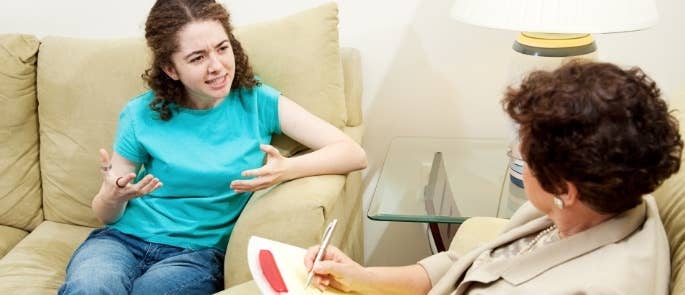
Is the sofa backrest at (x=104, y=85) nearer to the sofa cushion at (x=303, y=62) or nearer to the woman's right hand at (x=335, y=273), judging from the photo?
the sofa cushion at (x=303, y=62)

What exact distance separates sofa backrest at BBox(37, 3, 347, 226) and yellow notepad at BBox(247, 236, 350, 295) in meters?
0.66

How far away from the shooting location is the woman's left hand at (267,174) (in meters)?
1.66

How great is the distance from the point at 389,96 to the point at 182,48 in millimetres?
805

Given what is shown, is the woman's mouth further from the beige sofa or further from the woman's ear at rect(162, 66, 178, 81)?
the beige sofa

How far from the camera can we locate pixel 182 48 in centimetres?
171

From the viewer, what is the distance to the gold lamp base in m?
1.71

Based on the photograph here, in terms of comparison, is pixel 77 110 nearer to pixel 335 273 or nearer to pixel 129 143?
pixel 129 143

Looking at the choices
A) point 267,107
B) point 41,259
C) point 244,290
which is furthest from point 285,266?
point 41,259

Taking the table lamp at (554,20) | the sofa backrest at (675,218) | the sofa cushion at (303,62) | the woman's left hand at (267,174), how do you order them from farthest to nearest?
the sofa cushion at (303,62) < the woman's left hand at (267,174) < the table lamp at (554,20) < the sofa backrest at (675,218)

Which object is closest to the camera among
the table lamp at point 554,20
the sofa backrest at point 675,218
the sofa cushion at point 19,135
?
the sofa backrest at point 675,218

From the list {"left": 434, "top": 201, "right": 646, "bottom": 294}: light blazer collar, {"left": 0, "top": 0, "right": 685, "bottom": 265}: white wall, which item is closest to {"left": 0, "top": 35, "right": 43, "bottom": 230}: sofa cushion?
{"left": 0, "top": 0, "right": 685, "bottom": 265}: white wall

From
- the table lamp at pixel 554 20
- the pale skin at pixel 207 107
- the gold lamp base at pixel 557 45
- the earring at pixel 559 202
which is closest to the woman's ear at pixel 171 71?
the pale skin at pixel 207 107

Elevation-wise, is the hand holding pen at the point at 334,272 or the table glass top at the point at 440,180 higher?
the hand holding pen at the point at 334,272

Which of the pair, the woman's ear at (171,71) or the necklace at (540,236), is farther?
the woman's ear at (171,71)
